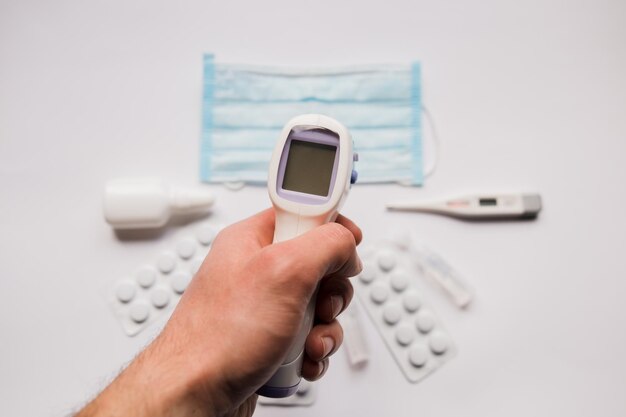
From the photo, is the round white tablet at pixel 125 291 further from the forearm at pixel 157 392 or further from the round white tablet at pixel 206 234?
the forearm at pixel 157 392

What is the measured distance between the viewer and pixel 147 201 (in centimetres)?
69

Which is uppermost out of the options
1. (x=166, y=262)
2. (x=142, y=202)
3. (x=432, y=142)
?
(x=432, y=142)

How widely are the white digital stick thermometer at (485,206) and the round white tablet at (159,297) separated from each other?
1.37 feet

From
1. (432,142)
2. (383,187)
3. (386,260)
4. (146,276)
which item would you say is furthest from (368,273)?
(146,276)

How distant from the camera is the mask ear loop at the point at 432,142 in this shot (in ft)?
2.49

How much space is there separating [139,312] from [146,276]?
59 millimetres

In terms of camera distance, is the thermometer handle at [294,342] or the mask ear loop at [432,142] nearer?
the thermometer handle at [294,342]

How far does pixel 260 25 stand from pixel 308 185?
1.45 feet

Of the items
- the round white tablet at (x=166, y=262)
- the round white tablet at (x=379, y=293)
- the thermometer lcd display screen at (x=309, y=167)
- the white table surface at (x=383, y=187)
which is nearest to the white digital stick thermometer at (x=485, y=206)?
the white table surface at (x=383, y=187)

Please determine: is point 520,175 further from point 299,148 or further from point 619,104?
point 299,148

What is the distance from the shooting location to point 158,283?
729 millimetres

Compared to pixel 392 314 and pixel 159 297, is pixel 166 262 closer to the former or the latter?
pixel 159 297

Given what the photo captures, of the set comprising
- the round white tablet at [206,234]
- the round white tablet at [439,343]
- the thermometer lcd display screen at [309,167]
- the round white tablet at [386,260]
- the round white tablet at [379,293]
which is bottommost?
the round white tablet at [439,343]

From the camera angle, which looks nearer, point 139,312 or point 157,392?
point 157,392
